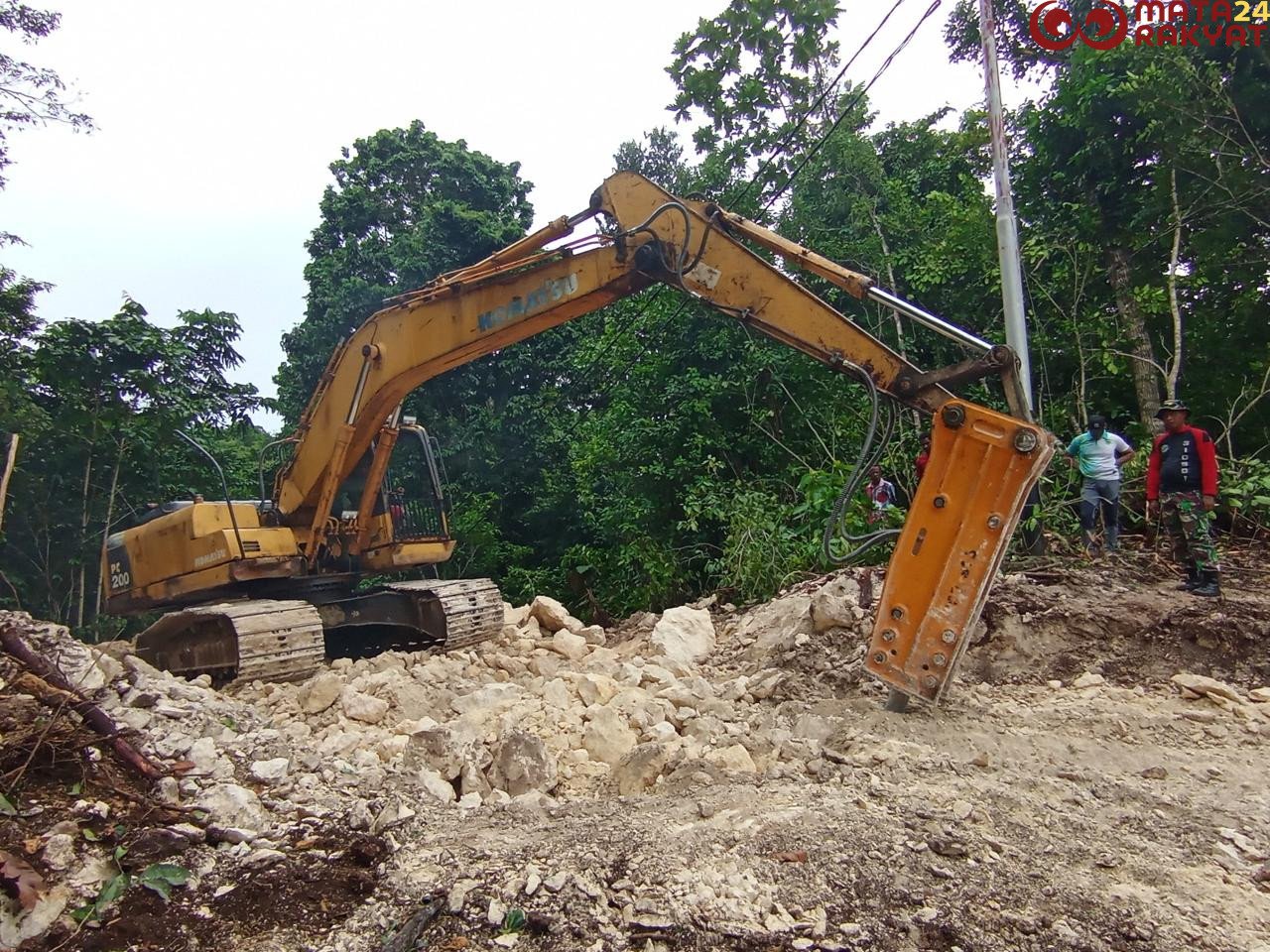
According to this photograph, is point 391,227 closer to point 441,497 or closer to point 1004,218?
point 441,497

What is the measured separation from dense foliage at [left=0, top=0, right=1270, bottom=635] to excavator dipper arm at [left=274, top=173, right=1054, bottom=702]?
3518mm

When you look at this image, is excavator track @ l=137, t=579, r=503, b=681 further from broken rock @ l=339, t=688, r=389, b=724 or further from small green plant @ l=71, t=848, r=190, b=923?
small green plant @ l=71, t=848, r=190, b=923

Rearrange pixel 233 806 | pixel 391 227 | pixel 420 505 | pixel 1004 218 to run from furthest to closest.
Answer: pixel 391 227 → pixel 420 505 → pixel 1004 218 → pixel 233 806

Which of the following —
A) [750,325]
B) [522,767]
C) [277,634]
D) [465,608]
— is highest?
[750,325]

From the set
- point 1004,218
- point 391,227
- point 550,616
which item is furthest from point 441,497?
point 391,227

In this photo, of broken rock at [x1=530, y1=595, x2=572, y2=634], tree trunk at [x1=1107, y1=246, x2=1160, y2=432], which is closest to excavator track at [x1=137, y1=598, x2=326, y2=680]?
broken rock at [x1=530, y1=595, x2=572, y2=634]

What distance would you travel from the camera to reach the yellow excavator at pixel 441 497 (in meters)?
4.03

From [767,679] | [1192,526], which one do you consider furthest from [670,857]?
[1192,526]

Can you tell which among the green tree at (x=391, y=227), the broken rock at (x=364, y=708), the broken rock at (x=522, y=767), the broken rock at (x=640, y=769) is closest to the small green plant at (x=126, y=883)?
the broken rock at (x=522, y=767)

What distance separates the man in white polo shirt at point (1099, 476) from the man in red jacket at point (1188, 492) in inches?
34.9

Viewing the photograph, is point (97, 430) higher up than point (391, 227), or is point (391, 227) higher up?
point (391, 227)

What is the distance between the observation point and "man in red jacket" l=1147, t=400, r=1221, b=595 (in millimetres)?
5699

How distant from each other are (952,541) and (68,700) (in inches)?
152

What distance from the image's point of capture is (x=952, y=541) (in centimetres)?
402
